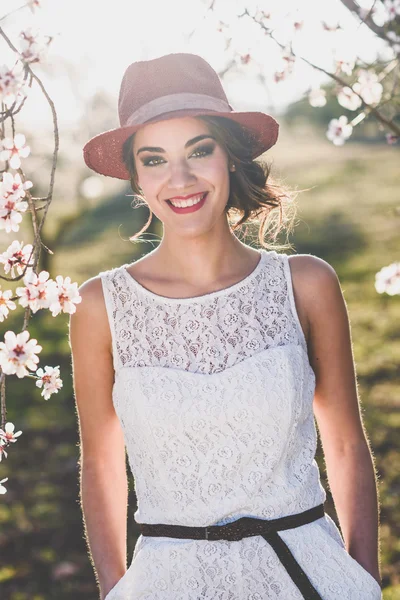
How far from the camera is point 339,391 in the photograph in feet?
7.68

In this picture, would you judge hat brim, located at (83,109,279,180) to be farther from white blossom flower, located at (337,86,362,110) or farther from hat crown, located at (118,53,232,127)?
white blossom flower, located at (337,86,362,110)

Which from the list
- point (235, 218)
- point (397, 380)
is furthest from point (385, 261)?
point (235, 218)

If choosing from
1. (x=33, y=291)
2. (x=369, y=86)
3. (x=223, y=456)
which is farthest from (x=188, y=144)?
(x=369, y=86)

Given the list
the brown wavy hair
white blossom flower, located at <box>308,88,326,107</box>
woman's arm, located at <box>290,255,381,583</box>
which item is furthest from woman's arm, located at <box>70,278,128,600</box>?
white blossom flower, located at <box>308,88,326,107</box>

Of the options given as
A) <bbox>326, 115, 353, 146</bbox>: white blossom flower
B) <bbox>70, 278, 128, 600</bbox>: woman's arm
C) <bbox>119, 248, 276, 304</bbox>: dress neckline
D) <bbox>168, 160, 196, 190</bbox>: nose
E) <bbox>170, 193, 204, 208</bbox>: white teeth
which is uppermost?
<bbox>326, 115, 353, 146</bbox>: white blossom flower

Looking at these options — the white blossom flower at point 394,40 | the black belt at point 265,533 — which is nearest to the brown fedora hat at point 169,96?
the white blossom flower at point 394,40

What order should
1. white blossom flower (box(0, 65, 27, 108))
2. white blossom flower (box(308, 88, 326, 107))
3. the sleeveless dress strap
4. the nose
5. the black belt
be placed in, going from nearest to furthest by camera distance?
white blossom flower (box(0, 65, 27, 108)) < the black belt < the nose < the sleeveless dress strap < white blossom flower (box(308, 88, 326, 107))

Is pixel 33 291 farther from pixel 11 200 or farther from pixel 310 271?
pixel 310 271

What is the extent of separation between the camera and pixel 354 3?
220 cm

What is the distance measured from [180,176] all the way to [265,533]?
0.98 meters

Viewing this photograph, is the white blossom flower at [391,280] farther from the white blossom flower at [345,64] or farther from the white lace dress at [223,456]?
the white blossom flower at [345,64]

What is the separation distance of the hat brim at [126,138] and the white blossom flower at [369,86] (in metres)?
0.73

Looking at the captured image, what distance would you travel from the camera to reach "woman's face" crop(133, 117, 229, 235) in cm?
220

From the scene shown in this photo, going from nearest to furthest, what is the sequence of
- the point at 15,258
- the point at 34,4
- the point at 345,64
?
the point at 34,4 < the point at 15,258 < the point at 345,64
